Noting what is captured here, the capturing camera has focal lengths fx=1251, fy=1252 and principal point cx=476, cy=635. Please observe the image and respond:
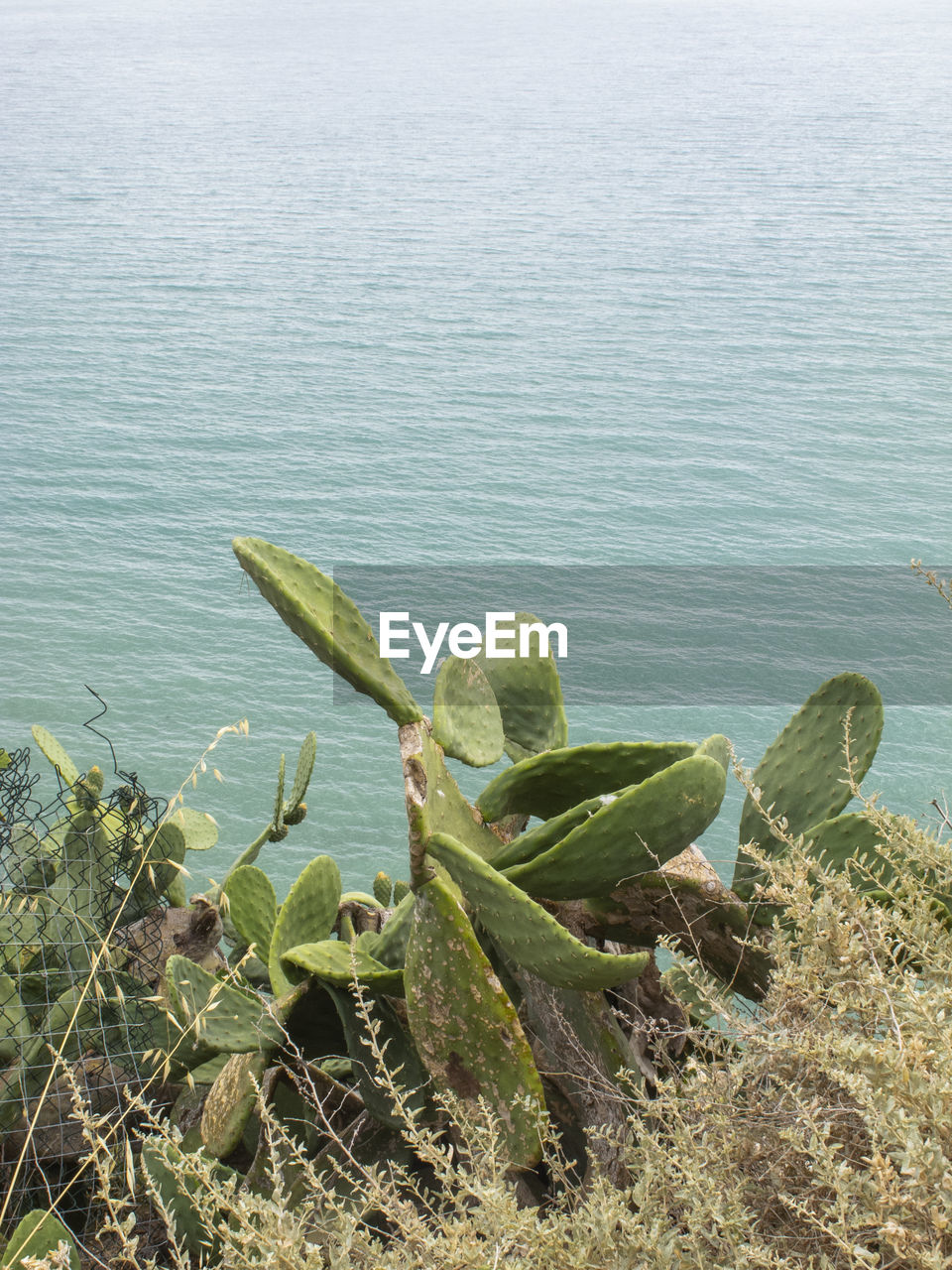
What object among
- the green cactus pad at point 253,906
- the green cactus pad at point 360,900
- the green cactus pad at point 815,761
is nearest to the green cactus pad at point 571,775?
the green cactus pad at point 815,761

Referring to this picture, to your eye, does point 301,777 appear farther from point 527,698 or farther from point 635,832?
point 635,832

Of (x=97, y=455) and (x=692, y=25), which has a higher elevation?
(x=692, y=25)

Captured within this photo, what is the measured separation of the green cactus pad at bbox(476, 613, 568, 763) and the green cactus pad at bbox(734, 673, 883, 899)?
32cm

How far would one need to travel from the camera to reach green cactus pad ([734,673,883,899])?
1.56 metres

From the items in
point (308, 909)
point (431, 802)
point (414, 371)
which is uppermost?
point (414, 371)

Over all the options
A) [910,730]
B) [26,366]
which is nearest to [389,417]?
[26,366]

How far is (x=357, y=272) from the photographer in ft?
37.3

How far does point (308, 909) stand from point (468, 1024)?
56cm

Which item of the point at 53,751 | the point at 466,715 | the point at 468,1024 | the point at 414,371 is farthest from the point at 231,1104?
the point at 414,371

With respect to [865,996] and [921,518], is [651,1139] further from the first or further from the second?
[921,518]

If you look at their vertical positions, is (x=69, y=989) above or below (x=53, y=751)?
below

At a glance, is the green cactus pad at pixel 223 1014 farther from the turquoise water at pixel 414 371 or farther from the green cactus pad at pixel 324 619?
the turquoise water at pixel 414 371

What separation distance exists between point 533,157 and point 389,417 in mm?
7985

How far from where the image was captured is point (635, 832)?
1.31 metres
